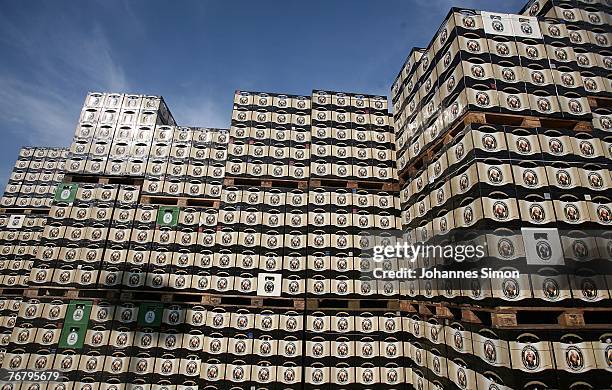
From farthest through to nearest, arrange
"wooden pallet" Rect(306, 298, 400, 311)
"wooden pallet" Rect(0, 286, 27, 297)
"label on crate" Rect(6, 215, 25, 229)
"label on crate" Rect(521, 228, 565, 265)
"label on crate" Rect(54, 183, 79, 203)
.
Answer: "label on crate" Rect(6, 215, 25, 229) < "wooden pallet" Rect(0, 286, 27, 297) < "label on crate" Rect(54, 183, 79, 203) < "wooden pallet" Rect(306, 298, 400, 311) < "label on crate" Rect(521, 228, 565, 265)

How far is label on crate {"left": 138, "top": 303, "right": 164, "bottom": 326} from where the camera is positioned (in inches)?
248

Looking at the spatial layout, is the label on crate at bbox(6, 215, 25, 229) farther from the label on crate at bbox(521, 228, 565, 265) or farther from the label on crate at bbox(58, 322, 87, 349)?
the label on crate at bbox(521, 228, 565, 265)

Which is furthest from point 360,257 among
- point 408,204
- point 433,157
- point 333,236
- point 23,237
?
point 23,237

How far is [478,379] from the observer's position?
3.94 m

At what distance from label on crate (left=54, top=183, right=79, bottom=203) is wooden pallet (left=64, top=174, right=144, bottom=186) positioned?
0.18 meters

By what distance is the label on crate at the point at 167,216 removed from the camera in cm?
706

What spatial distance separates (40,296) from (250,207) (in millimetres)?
4379

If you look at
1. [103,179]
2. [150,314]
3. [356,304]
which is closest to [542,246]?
[356,304]

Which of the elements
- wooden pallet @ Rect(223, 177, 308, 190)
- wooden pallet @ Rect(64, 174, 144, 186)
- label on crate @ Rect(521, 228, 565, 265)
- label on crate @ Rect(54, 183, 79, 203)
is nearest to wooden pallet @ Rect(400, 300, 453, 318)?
label on crate @ Rect(521, 228, 565, 265)

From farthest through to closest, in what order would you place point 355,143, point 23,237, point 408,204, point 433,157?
point 23,237 < point 355,143 < point 408,204 < point 433,157

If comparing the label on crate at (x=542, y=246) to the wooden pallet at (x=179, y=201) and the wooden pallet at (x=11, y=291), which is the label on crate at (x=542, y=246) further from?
the wooden pallet at (x=11, y=291)

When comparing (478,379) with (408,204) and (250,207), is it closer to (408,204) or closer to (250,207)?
(408,204)

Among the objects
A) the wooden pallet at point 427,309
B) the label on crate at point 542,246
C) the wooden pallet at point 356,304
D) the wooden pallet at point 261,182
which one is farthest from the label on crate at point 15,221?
the label on crate at point 542,246

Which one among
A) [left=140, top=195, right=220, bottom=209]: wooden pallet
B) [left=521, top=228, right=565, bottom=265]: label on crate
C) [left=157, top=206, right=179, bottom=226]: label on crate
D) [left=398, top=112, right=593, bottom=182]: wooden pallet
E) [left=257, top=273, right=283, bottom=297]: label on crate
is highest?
[left=398, top=112, right=593, bottom=182]: wooden pallet
